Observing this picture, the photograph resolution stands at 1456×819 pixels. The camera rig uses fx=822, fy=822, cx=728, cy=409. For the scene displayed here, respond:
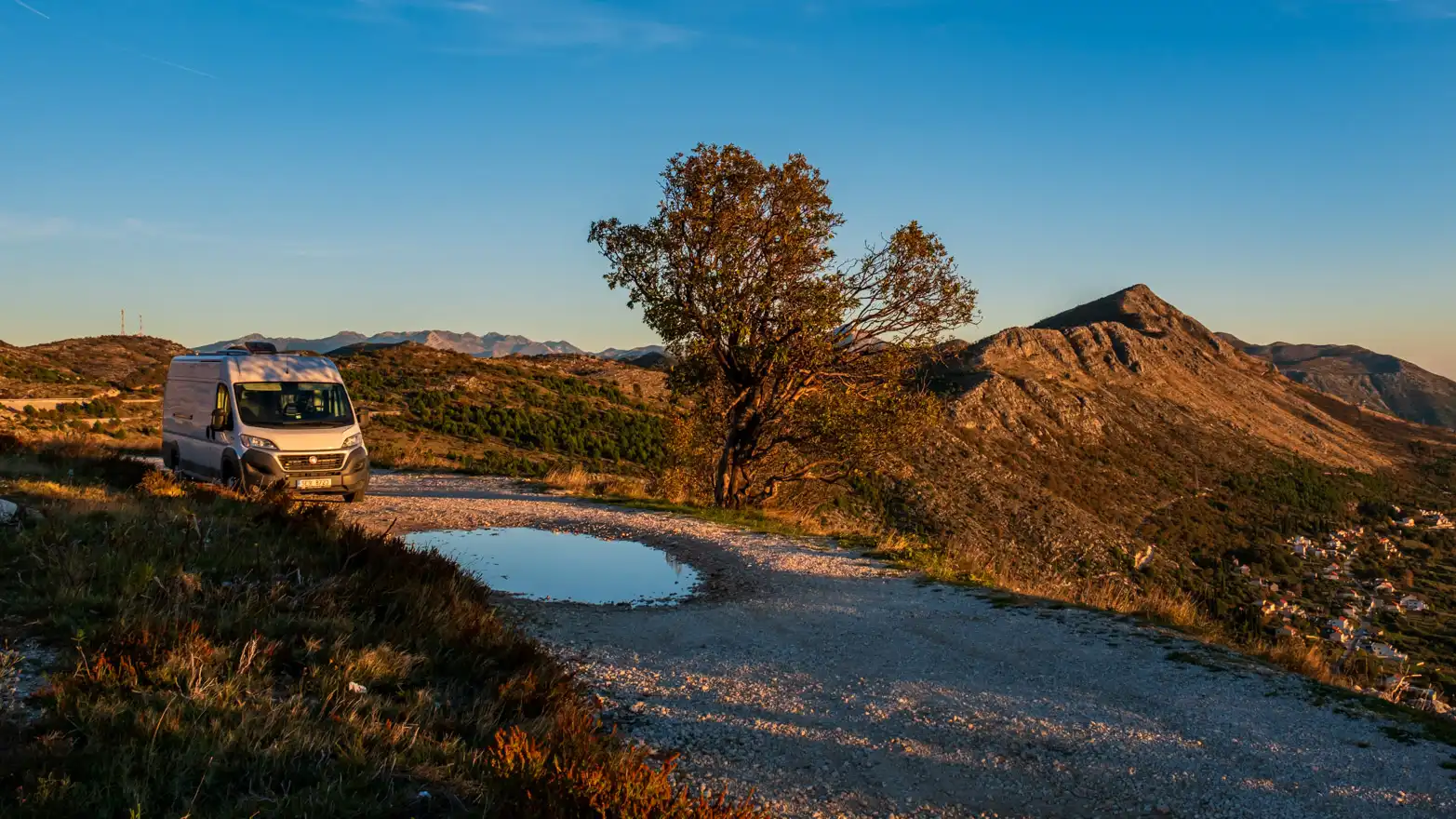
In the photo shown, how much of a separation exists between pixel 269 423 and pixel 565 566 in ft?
24.3

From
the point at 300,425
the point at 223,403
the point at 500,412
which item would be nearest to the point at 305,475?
the point at 300,425

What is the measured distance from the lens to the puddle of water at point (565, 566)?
1171cm

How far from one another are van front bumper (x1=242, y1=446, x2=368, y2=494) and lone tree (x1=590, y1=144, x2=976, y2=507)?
26.5 feet

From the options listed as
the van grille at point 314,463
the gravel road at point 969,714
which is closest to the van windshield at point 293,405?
the van grille at point 314,463

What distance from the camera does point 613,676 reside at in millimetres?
7949

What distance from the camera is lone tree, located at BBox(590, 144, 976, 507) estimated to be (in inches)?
813

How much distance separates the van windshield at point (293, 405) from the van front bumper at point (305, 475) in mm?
737

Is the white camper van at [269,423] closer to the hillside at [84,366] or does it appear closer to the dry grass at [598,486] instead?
the dry grass at [598,486]

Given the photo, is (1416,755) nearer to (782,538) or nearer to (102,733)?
(102,733)

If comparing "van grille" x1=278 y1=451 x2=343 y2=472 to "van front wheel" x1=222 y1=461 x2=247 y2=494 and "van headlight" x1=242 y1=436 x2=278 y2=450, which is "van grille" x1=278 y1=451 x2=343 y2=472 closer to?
"van headlight" x1=242 y1=436 x2=278 y2=450

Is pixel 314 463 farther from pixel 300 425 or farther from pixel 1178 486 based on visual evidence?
pixel 1178 486

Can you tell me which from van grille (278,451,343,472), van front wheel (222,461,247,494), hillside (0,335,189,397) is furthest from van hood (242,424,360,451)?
hillside (0,335,189,397)

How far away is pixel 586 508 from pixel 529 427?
2686cm

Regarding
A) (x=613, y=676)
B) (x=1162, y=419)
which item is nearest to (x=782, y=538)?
(x=613, y=676)
